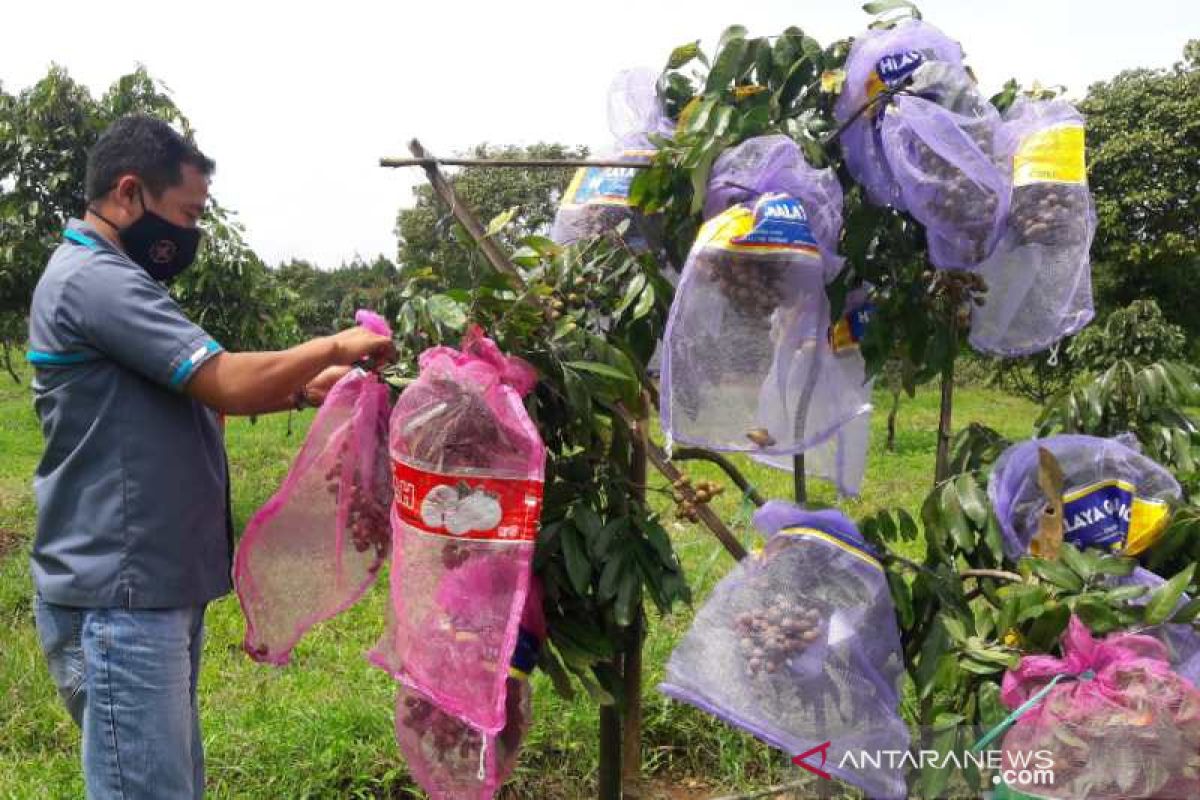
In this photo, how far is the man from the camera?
164 cm

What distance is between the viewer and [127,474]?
168cm

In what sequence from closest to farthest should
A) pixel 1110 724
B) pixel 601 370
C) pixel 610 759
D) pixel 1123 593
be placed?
pixel 1110 724 < pixel 1123 593 < pixel 601 370 < pixel 610 759

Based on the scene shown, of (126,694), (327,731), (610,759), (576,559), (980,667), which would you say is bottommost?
(327,731)

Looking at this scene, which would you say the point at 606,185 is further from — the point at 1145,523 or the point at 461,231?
the point at 1145,523

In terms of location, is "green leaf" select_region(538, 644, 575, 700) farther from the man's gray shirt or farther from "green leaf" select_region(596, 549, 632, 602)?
the man's gray shirt

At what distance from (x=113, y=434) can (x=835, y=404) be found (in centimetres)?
124

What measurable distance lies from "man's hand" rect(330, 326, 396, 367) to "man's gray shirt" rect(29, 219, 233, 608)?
195 mm

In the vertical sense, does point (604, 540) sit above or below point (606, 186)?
below

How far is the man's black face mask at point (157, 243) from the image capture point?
1.80 metres

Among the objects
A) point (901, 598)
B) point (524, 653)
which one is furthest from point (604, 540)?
point (901, 598)

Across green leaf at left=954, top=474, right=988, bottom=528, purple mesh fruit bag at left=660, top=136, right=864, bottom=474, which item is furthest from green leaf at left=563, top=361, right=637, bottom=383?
green leaf at left=954, top=474, right=988, bottom=528

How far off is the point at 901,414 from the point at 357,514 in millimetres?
10783

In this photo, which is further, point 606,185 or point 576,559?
point 606,185

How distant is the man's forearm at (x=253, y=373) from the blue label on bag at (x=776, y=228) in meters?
0.71
